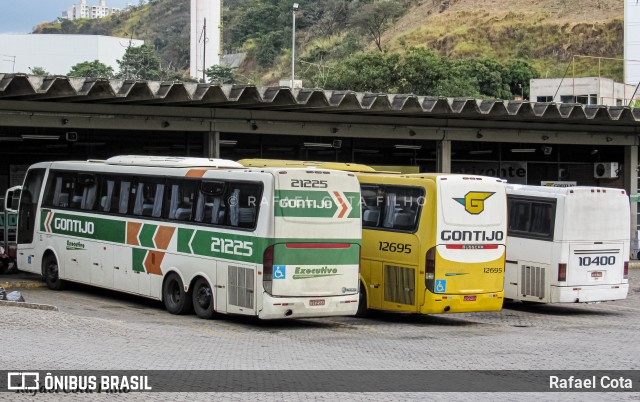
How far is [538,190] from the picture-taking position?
23.3 m

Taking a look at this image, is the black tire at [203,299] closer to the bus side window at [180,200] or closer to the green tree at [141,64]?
the bus side window at [180,200]

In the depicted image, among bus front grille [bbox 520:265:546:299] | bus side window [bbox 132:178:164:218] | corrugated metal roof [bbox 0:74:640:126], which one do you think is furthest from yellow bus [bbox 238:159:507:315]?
corrugated metal roof [bbox 0:74:640:126]

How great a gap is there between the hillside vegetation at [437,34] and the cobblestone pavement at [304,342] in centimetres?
7955

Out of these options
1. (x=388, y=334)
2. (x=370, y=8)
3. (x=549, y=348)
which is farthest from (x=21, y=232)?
(x=370, y=8)

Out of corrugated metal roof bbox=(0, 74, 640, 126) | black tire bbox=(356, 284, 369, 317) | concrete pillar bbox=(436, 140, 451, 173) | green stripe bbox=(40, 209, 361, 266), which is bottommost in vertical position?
black tire bbox=(356, 284, 369, 317)

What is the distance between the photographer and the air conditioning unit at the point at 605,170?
138ft

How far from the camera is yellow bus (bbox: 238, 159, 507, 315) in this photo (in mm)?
19578

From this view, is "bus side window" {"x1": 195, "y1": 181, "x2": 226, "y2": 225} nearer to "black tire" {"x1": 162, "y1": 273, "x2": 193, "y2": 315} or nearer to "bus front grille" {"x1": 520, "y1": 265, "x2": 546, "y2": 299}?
"black tire" {"x1": 162, "y1": 273, "x2": 193, "y2": 315}

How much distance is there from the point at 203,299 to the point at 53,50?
447 ft

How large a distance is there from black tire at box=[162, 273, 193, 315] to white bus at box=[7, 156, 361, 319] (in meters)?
0.02

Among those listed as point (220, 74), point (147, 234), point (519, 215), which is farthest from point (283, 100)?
point (220, 74)

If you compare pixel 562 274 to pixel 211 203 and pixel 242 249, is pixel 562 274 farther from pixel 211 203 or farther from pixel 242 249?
pixel 211 203

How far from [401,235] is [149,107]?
37.5ft

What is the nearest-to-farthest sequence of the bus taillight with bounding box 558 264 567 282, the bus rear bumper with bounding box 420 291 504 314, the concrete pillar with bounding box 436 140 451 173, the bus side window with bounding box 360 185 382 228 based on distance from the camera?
the bus rear bumper with bounding box 420 291 504 314 < the bus side window with bounding box 360 185 382 228 < the bus taillight with bounding box 558 264 567 282 < the concrete pillar with bounding box 436 140 451 173
